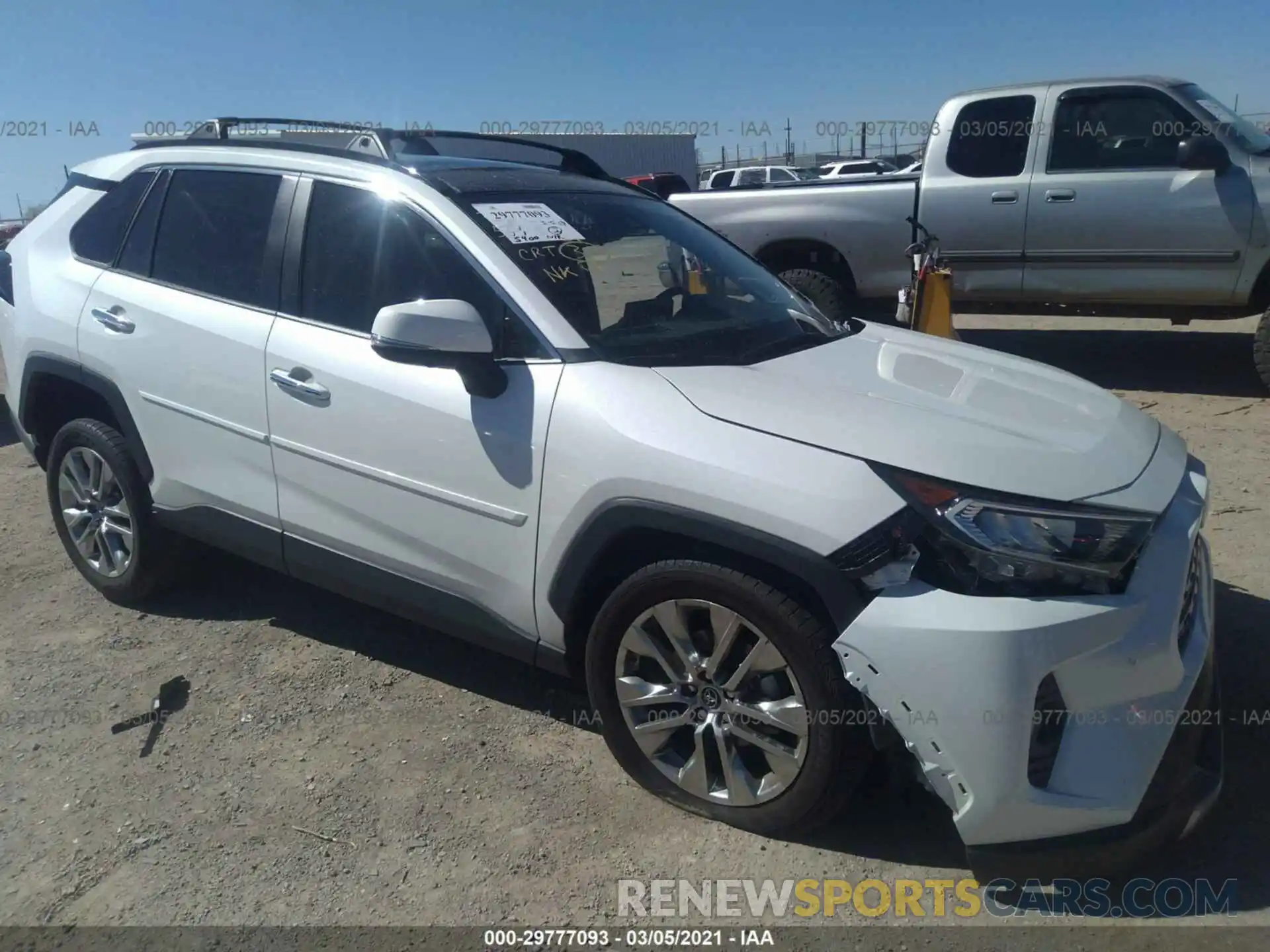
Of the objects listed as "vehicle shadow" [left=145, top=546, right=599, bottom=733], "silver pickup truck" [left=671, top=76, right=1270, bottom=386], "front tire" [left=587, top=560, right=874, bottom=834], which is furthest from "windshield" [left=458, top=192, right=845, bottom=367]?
"silver pickup truck" [left=671, top=76, right=1270, bottom=386]

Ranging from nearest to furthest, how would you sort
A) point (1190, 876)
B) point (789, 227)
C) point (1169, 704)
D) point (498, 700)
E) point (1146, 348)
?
point (1169, 704) → point (1190, 876) → point (498, 700) → point (789, 227) → point (1146, 348)

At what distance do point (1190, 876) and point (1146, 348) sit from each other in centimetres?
717

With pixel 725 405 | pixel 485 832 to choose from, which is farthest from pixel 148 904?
pixel 725 405

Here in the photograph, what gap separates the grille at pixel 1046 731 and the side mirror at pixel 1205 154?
569 cm

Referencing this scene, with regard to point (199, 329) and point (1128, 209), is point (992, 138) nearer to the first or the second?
point (1128, 209)

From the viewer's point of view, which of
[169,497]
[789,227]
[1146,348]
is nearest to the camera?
[169,497]

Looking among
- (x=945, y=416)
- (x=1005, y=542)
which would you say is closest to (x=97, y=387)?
(x=945, y=416)

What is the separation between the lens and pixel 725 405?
2.54 m

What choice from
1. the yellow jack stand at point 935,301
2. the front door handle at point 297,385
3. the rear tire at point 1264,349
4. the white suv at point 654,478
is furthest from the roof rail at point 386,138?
the rear tire at point 1264,349

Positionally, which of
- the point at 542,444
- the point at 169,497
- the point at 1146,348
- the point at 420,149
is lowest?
the point at 1146,348

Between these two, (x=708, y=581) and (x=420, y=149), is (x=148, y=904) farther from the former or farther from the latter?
(x=420, y=149)

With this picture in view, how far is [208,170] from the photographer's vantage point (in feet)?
12.1

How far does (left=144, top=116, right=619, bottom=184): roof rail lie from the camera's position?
11.6 feet

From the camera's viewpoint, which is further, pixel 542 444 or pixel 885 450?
pixel 542 444
